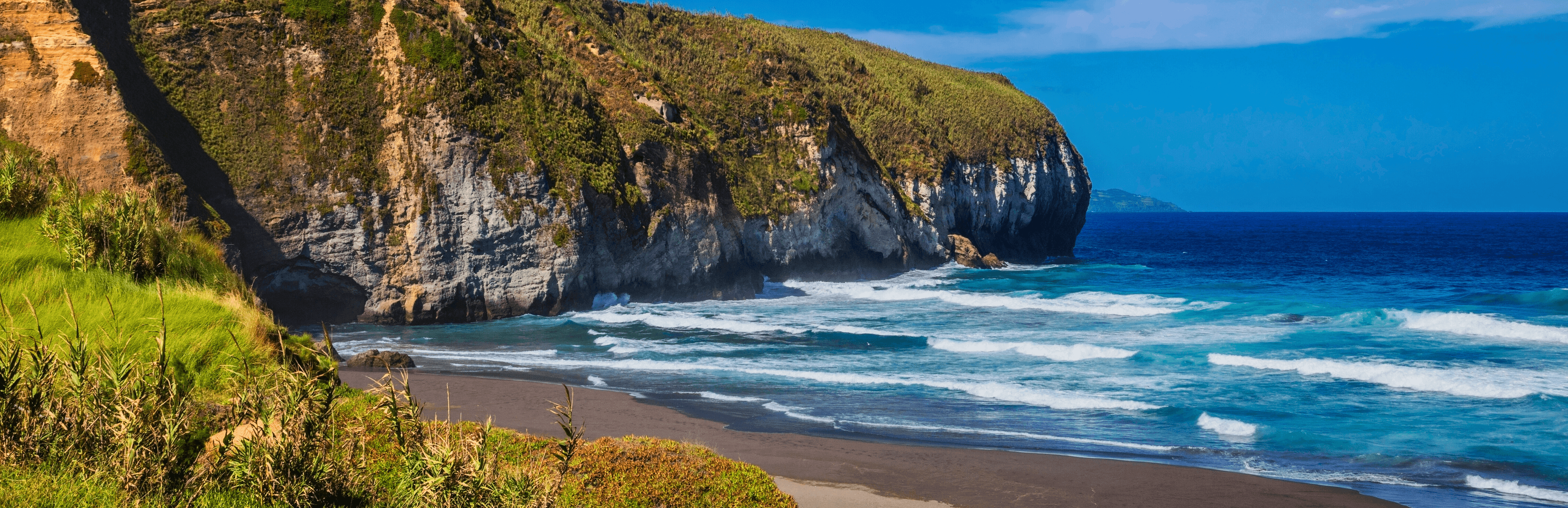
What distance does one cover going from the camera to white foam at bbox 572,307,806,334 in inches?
1110

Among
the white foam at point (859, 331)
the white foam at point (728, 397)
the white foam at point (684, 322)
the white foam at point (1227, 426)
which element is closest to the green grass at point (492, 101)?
the white foam at point (684, 322)

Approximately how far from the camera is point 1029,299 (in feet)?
122

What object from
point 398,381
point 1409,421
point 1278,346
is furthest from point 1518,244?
point 398,381

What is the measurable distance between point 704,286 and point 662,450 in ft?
88.5

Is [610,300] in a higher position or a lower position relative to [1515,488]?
higher

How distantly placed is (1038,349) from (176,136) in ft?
87.2

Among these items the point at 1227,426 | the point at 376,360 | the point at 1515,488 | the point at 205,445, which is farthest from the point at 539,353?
the point at 1515,488

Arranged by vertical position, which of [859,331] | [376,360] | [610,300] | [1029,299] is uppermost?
[610,300]

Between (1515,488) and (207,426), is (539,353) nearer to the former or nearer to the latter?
(207,426)

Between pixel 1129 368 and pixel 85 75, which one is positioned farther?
pixel 1129 368

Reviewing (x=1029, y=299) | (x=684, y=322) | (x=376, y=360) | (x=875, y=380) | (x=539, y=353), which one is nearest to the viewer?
(x=376, y=360)

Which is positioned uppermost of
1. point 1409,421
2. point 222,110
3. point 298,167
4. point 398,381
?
point 222,110

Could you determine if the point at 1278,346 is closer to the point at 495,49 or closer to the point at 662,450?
the point at 662,450

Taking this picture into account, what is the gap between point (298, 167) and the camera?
26.6 m
